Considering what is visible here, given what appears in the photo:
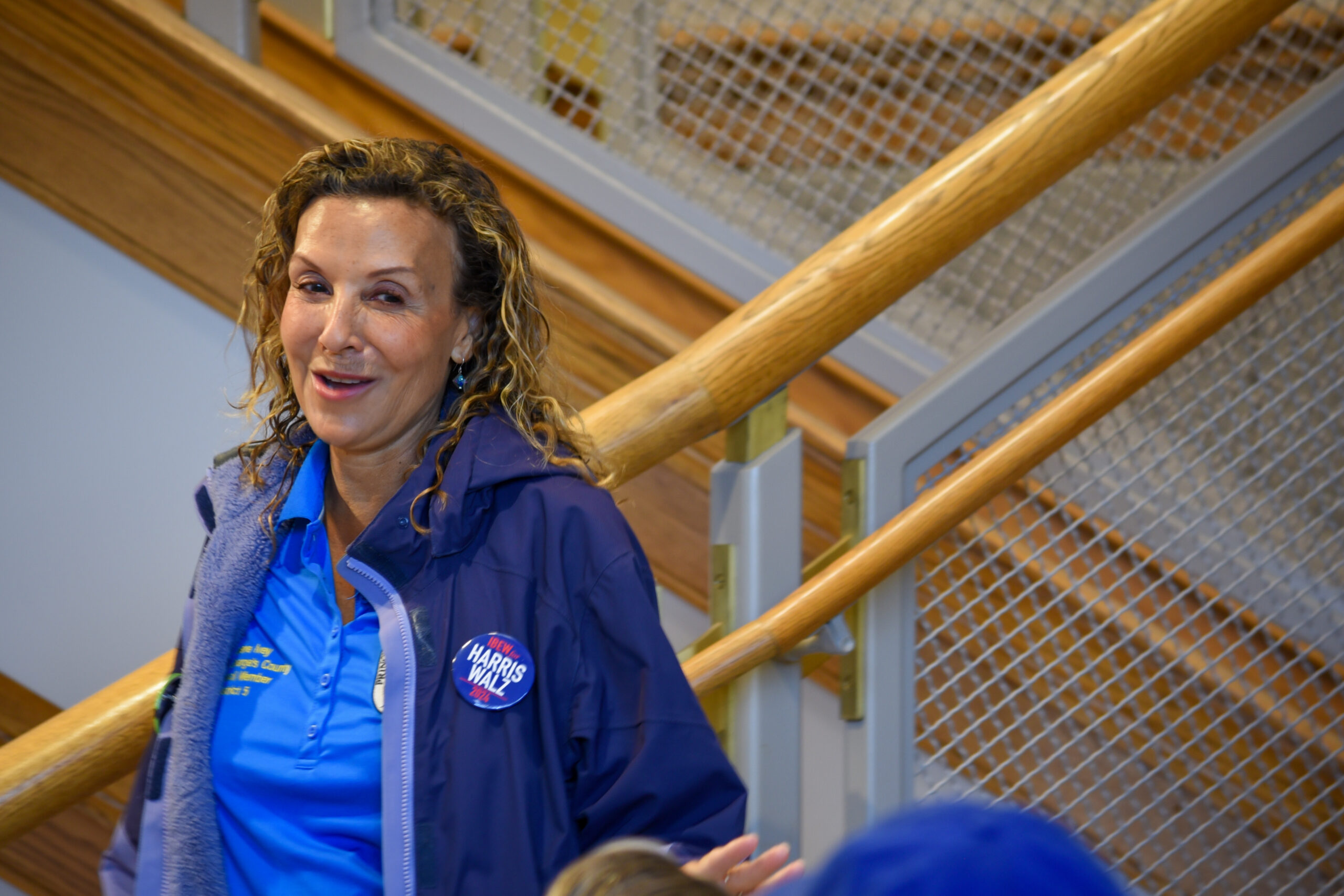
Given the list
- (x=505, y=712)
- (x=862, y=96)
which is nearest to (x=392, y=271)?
(x=505, y=712)

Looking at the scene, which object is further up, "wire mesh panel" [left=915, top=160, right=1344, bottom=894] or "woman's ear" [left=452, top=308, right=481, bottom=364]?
"woman's ear" [left=452, top=308, right=481, bottom=364]

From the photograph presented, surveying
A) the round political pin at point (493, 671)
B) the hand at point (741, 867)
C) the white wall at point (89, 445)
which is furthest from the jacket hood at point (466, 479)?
the white wall at point (89, 445)

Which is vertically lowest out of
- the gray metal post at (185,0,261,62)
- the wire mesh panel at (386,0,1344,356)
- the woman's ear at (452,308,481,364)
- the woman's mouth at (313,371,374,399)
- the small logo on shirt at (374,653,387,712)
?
the small logo on shirt at (374,653,387,712)

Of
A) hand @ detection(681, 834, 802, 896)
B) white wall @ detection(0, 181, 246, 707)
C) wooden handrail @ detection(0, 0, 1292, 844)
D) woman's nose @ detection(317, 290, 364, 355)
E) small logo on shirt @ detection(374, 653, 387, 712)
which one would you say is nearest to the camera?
hand @ detection(681, 834, 802, 896)

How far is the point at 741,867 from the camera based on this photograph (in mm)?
976

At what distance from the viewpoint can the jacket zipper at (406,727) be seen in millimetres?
1041

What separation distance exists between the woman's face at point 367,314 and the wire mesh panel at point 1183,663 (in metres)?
0.66

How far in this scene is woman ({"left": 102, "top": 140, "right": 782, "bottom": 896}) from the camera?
41.3 inches

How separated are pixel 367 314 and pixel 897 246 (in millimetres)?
609

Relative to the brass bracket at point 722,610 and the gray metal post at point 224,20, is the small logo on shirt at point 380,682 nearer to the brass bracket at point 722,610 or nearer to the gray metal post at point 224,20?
the brass bracket at point 722,610

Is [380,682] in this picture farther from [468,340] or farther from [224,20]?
[224,20]

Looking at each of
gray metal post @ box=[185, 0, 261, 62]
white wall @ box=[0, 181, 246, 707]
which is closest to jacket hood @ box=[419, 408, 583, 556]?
white wall @ box=[0, 181, 246, 707]

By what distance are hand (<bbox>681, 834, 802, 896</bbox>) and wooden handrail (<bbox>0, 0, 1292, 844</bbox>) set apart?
0.34m

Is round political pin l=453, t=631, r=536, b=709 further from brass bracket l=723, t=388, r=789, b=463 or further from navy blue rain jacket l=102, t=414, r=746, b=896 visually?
brass bracket l=723, t=388, r=789, b=463
